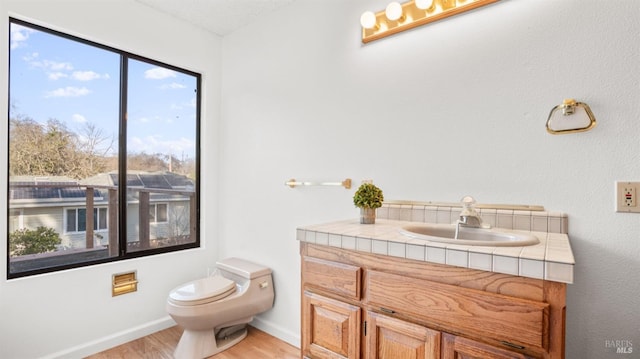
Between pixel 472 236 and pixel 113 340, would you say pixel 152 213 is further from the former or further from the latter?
pixel 472 236

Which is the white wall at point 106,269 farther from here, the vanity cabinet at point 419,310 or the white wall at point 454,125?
the vanity cabinet at point 419,310

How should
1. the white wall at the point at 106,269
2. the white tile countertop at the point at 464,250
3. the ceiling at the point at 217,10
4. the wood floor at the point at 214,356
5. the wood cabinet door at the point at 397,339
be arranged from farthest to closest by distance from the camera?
the ceiling at the point at 217,10 → the wood floor at the point at 214,356 → the white wall at the point at 106,269 → the wood cabinet door at the point at 397,339 → the white tile countertop at the point at 464,250

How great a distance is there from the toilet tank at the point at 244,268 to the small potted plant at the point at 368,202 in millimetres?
1012

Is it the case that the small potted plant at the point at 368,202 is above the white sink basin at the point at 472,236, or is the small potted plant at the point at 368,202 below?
above

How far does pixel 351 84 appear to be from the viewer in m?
1.93

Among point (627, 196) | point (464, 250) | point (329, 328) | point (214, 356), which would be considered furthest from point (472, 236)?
point (214, 356)

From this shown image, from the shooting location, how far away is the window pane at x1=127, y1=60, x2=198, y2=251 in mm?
2367

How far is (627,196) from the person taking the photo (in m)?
1.16

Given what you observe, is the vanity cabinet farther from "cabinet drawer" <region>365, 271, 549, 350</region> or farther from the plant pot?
the plant pot

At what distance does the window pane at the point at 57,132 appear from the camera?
186 cm

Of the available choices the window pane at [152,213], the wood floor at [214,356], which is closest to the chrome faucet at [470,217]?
the wood floor at [214,356]

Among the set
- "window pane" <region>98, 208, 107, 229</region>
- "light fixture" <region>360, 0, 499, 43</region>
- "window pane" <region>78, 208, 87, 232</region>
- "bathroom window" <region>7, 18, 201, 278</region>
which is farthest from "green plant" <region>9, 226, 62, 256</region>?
"light fixture" <region>360, 0, 499, 43</region>

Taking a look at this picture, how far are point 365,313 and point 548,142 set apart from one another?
104 centimetres

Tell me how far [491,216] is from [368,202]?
56cm
